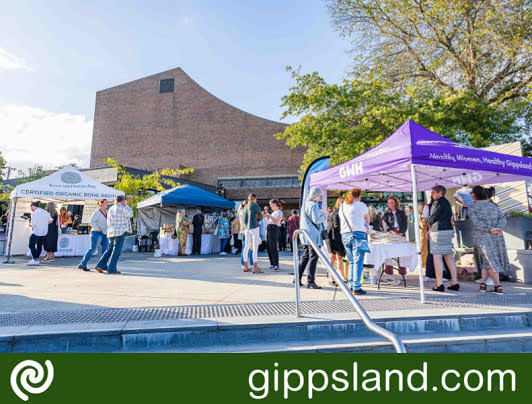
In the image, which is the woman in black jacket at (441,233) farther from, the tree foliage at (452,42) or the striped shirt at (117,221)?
the tree foliage at (452,42)

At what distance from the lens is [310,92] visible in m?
15.0

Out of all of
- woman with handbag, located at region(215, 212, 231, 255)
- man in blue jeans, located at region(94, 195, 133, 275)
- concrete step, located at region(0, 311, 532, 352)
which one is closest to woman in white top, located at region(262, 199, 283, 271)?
man in blue jeans, located at region(94, 195, 133, 275)

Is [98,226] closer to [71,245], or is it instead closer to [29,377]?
[71,245]

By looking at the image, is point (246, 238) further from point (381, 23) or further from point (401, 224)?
point (381, 23)

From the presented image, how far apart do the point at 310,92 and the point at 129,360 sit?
14.4 meters

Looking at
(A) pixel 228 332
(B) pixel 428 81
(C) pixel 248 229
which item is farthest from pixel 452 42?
(A) pixel 228 332

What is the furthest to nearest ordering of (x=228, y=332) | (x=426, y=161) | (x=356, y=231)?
(x=356, y=231), (x=426, y=161), (x=228, y=332)

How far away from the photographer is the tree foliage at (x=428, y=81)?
12750mm

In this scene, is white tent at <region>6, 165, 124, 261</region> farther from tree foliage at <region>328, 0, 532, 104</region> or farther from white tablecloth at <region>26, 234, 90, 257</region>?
tree foliage at <region>328, 0, 532, 104</region>

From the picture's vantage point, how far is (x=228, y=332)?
325cm

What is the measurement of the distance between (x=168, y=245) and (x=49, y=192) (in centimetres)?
417

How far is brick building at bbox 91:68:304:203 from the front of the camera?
27803mm

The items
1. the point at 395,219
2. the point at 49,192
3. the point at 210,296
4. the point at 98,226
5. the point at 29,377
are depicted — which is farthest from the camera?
the point at 49,192

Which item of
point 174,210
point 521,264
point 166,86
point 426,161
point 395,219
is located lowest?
point 521,264
